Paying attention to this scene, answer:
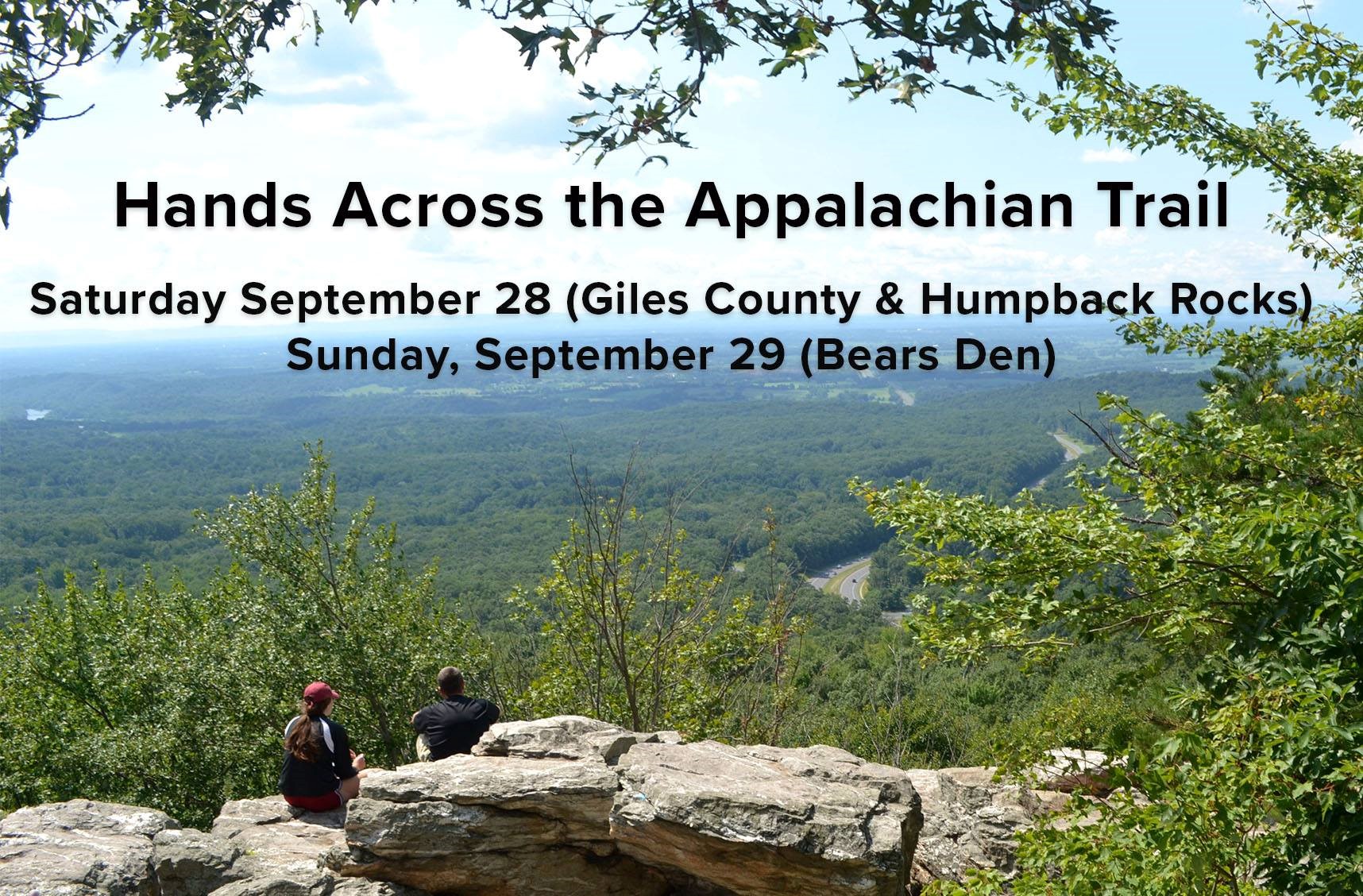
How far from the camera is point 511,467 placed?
14062 centimetres

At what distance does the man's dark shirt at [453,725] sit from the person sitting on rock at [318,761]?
2.15 ft

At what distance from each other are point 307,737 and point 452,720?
3.97 feet

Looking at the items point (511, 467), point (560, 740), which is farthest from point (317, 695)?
point (511, 467)

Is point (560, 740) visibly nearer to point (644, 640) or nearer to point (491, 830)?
point (491, 830)

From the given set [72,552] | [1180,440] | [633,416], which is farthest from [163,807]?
[633,416]

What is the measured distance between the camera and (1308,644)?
455 cm

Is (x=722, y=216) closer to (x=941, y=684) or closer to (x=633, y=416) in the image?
(x=941, y=684)

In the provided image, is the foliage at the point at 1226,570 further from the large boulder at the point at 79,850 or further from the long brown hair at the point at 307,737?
the large boulder at the point at 79,850

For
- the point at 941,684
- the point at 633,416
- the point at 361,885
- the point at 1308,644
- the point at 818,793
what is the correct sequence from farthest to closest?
the point at 633,416 → the point at 941,684 → the point at 361,885 → the point at 818,793 → the point at 1308,644

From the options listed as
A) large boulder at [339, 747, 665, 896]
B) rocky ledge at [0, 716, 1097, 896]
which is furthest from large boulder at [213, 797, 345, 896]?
large boulder at [339, 747, 665, 896]

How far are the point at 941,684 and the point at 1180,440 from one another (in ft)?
86.5

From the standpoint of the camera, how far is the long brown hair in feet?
28.4

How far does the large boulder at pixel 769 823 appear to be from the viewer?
7.05 meters

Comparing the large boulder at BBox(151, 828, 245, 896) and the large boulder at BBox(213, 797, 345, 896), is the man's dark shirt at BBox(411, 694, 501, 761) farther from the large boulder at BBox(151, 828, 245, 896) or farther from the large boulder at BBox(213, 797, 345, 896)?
the large boulder at BBox(151, 828, 245, 896)
